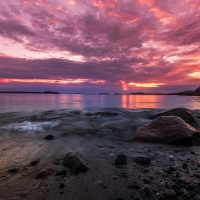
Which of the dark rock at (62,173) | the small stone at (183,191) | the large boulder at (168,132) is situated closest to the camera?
the small stone at (183,191)

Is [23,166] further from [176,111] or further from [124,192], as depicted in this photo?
[176,111]

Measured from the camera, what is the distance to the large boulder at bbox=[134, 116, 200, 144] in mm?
7180

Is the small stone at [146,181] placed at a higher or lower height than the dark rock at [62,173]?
higher

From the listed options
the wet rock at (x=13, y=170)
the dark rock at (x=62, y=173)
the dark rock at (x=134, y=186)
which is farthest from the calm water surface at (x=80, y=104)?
the dark rock at (x=134, y=186)

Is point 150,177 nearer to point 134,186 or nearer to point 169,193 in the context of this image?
point 134,186

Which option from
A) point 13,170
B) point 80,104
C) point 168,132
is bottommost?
point 80,104

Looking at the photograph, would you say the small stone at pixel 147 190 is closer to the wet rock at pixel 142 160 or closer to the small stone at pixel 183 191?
the small stone at pixel 183 191

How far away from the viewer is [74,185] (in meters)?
3.58

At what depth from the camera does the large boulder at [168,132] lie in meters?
7.18

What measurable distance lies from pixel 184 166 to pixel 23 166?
186 inches

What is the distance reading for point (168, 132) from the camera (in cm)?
757

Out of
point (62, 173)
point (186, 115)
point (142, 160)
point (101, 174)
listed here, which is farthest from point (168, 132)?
point (186, 115)

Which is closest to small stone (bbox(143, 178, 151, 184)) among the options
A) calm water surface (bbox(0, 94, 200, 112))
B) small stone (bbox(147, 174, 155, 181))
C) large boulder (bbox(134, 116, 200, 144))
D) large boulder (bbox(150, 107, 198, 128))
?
small stone (bbox(147, 174, 155, 181))

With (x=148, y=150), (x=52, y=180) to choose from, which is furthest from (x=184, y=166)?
(x=52, y=180)
